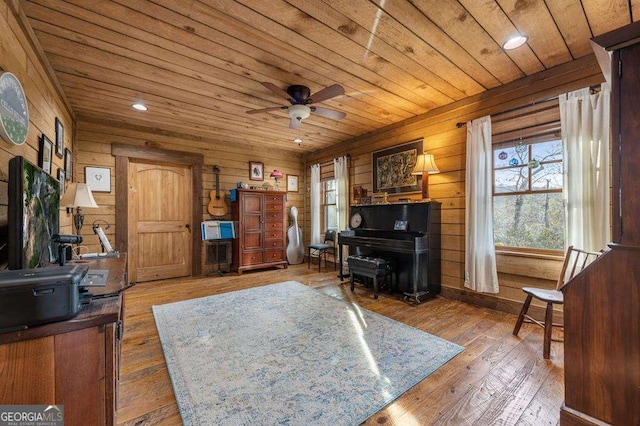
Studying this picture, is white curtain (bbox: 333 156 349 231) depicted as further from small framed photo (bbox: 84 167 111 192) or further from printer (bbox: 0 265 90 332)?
printer (bbox: 0 265 90 332)

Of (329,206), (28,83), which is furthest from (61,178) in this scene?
(329,206)

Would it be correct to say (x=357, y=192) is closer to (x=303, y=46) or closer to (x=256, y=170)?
(x=256, y=170)

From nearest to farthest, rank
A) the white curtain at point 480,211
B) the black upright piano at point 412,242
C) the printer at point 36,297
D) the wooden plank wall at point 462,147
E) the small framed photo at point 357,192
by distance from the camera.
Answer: the printer at point 36,297 < the wooden plank wall at point 462,147 < the white curtain at point 480,211 < the black upright piano at point 412,242 < the small framed photo at point 357,192

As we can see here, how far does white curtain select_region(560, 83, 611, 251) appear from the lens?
2.23m

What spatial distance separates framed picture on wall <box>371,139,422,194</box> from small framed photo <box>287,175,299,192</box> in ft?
6.81

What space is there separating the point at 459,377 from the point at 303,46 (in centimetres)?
273

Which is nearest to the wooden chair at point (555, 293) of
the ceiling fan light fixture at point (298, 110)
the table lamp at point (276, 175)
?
the ceiling fan light fixture at point (298, 110)

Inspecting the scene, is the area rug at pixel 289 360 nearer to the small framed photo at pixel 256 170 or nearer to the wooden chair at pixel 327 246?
the wooden chair at pixel 327 246

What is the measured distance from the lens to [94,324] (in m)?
1.03

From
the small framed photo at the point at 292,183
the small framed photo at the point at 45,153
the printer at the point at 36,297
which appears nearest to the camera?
the printer at the point at 36,297

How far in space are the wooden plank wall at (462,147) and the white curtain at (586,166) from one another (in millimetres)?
213

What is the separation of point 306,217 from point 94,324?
4.98 metres

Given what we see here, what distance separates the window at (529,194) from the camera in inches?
104

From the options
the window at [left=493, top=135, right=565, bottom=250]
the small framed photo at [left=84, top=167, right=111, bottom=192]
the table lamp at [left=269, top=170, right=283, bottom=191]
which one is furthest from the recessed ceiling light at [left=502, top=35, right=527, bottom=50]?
the small framed photo at [left=84, top=167, right=111, bottom=192]
